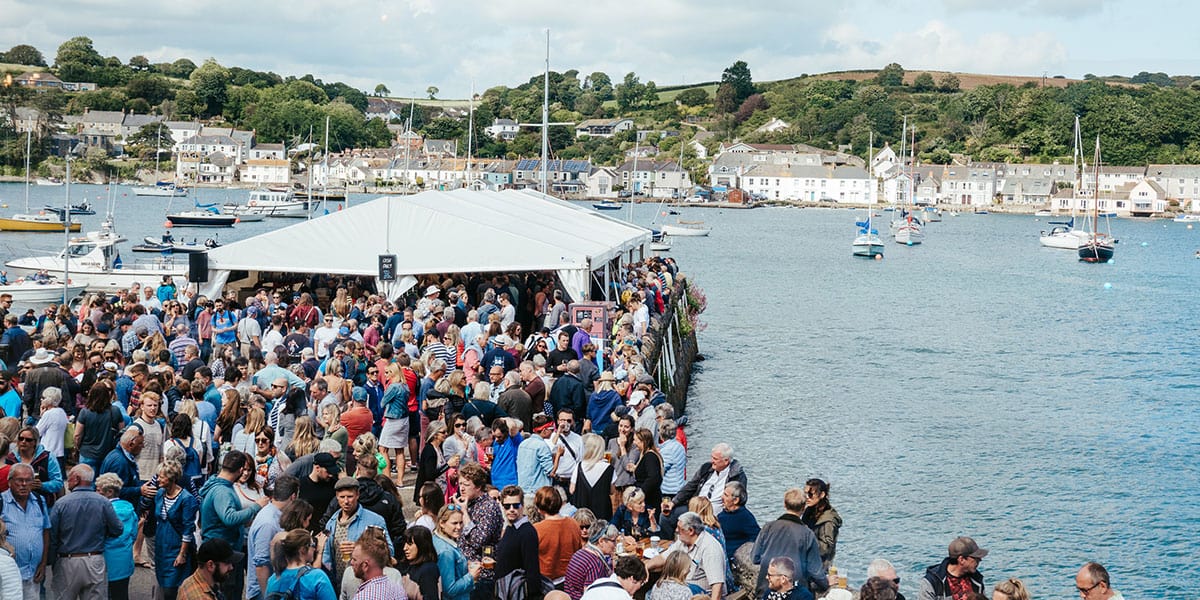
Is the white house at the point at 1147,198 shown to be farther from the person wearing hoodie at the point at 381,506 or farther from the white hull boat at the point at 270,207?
the person wearing hoodie at the point at 381,506

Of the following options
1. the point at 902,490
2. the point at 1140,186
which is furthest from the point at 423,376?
the point at 1140,186

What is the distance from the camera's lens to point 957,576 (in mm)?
7957

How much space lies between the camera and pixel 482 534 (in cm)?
785

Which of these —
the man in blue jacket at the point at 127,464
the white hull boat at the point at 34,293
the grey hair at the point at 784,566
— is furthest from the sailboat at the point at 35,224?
the grey hair at the point at 784,566

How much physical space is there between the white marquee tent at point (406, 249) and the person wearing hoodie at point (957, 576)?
11.9 metres

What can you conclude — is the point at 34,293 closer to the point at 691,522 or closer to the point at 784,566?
the point at 691,522

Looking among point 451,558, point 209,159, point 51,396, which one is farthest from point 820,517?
point 209,159

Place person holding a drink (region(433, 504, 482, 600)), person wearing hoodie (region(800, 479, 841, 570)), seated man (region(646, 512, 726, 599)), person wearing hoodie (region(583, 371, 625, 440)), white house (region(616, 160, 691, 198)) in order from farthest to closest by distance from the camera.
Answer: white house (region(616, 160, 691, 198)) → person wearing hoodie (region(583, 371, 625, 440)) → person wearing hoodie (region(800, 479, 841, 570)) → seated man (region(646, 512, 726, 599)) → person holding a drink (region(433, 504, 482, 600))

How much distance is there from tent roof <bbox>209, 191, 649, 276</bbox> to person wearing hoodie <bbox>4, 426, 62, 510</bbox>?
35.4ft

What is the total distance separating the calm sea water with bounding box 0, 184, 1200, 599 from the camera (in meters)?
18.3

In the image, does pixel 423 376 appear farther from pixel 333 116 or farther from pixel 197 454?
pixel 333 116

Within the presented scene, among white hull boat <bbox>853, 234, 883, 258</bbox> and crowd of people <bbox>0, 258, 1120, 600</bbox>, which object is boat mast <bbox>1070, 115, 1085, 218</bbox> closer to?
white hull boat <bbox>853, 234, 883, 258</bbox>

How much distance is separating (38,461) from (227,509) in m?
1.92

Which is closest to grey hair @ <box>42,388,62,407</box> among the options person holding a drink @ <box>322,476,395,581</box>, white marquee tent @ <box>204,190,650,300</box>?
person holding a drink @ <box>322,476,395,581</box>
